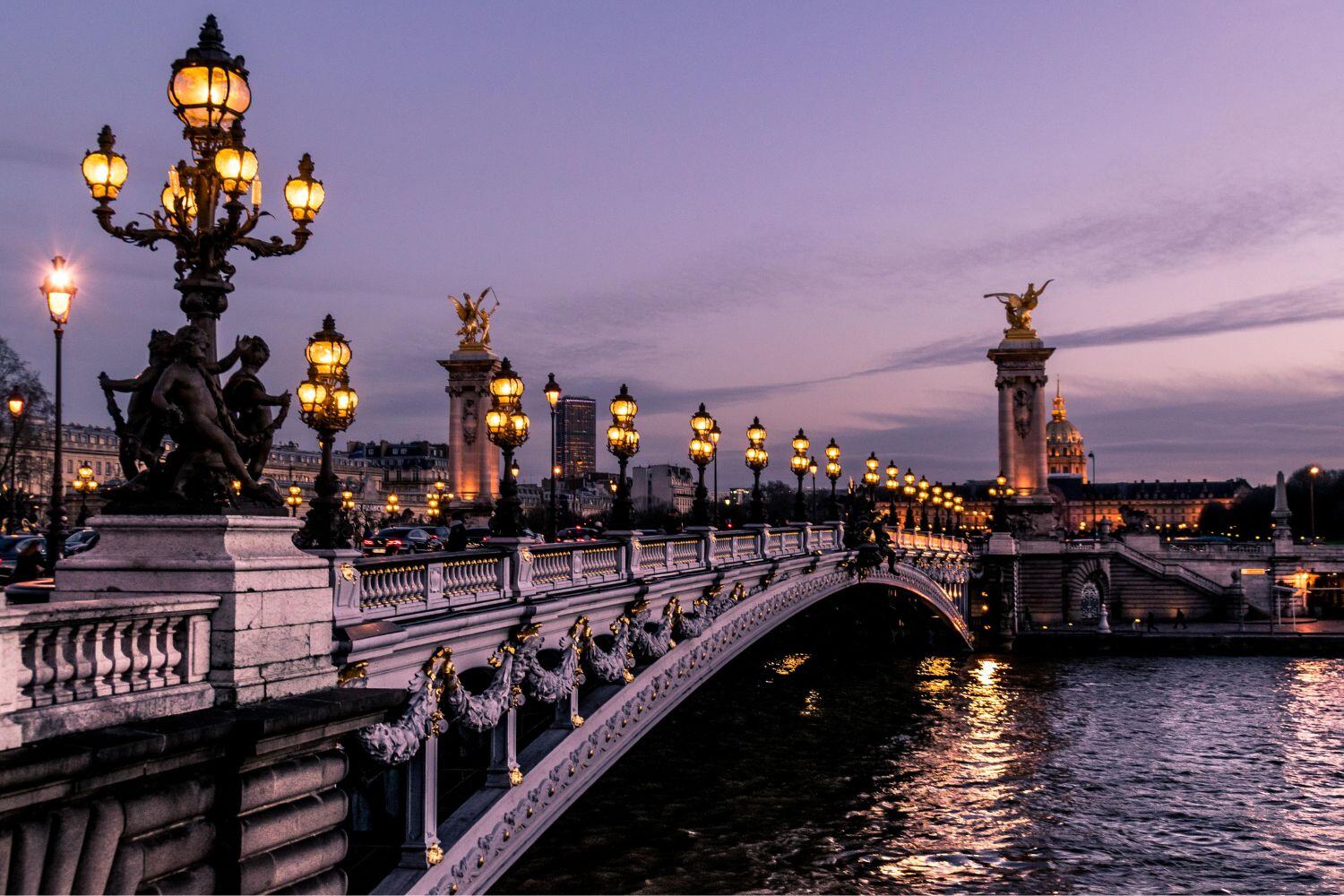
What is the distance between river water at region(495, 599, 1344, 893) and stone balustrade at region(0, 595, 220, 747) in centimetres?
1634

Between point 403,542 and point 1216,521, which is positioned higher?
point 403,542

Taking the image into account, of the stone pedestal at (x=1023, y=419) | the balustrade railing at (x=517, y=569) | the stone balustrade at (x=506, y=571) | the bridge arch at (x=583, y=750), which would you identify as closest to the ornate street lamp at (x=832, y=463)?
the bridge arch at (x=583, y=750)

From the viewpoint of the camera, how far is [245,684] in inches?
388

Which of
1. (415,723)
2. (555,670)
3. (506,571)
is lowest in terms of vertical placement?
(555,670)

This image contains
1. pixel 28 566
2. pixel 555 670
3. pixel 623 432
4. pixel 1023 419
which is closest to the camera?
pixel 28 566

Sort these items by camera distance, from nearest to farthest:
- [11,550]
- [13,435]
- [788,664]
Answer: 1. [11,550]
2. [13,435]
3. [788,664]

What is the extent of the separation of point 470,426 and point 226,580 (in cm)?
7064

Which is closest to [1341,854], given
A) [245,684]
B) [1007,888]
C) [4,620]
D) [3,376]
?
[1007,888]

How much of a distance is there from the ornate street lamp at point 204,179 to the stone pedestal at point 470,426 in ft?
221

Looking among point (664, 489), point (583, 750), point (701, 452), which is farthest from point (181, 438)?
point (664, 489)

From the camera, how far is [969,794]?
34500 mm

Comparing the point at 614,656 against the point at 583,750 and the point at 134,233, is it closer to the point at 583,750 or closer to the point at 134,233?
the point at 583,750

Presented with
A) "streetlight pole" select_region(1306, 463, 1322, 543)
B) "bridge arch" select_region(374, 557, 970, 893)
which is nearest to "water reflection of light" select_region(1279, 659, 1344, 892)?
"bridge arch" select_region(374, 557, 970, 893)

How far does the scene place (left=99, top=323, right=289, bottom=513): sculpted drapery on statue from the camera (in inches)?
394
